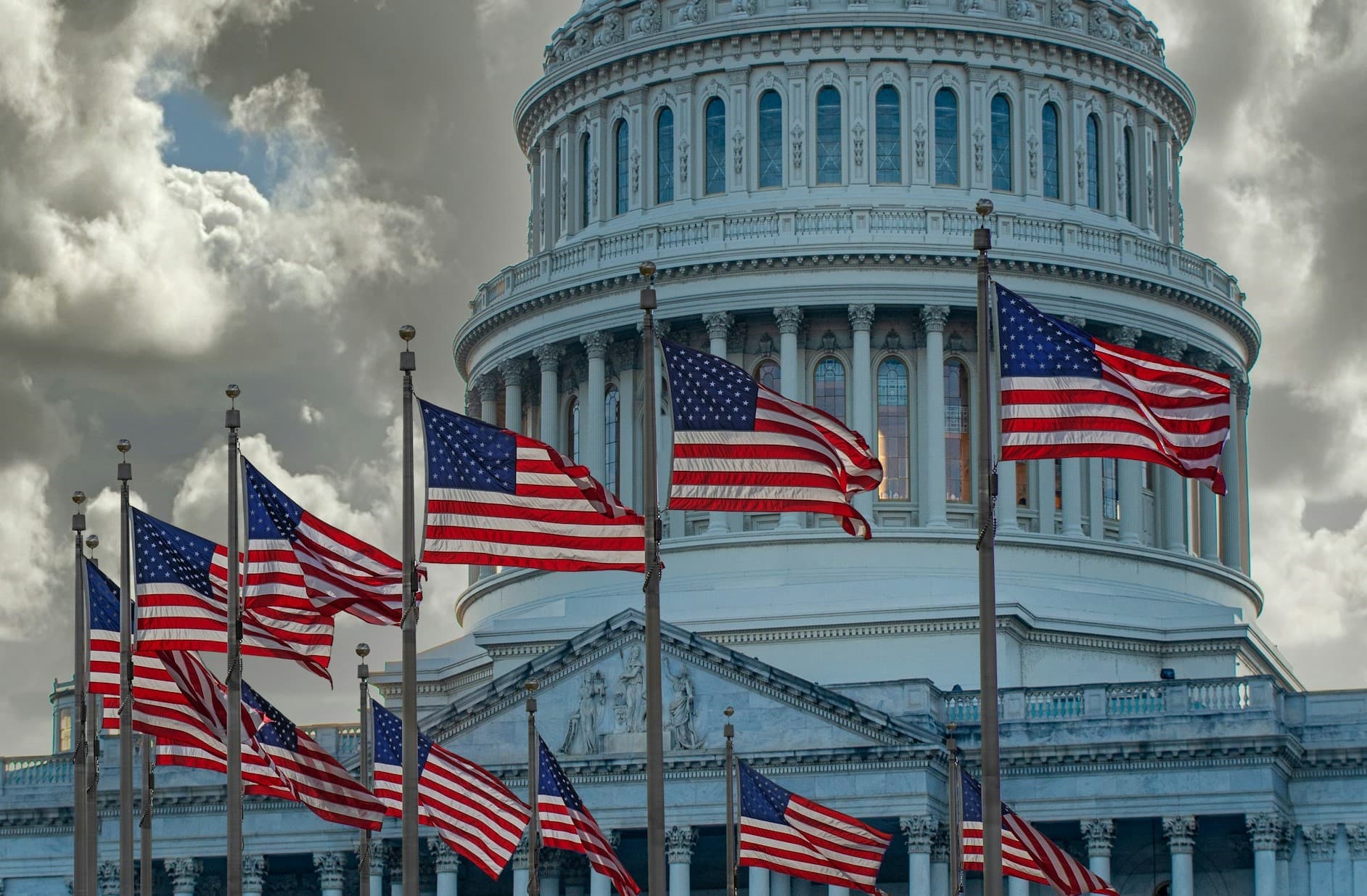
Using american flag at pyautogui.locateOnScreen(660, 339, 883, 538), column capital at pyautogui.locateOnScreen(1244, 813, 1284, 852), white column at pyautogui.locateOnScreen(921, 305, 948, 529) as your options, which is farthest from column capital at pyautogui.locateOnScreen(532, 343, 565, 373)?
american flag at pyautogui.locateOnScreen(660, 339, 883, 538)

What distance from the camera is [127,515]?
49594 mm

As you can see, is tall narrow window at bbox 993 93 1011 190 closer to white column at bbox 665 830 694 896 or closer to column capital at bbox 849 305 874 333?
column capital at bbox 849 305 874 333

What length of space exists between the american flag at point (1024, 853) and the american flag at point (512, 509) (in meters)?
12.9

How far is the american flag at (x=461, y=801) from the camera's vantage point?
180 feet

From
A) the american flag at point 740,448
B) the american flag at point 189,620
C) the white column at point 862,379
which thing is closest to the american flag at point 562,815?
the american flag at point 189,620

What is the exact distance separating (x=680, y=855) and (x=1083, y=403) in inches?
1297

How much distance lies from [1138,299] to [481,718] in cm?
2443

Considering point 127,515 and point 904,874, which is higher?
point 127,515

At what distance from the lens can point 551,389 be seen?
88.8 m

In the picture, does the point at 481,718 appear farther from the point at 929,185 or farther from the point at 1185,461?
the point at 1185,461

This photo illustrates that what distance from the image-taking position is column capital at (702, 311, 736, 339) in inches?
3361

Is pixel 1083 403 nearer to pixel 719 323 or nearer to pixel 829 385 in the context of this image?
pixel 719 323

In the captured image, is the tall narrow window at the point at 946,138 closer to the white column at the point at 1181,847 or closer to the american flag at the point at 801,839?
the white column at the point at 1181,847

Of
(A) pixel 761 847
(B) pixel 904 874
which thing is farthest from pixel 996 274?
(A) pixel 761 847
